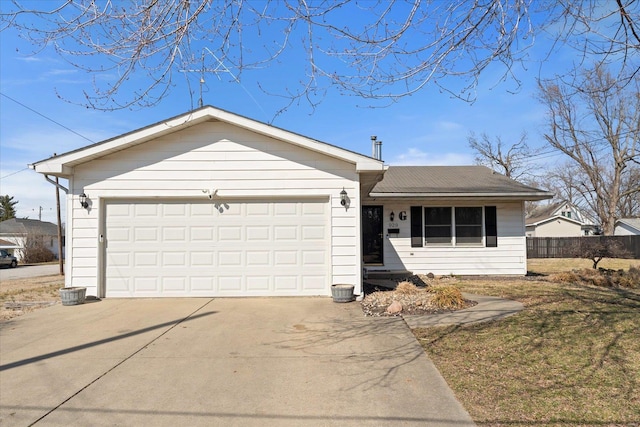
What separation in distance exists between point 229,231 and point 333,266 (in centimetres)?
236

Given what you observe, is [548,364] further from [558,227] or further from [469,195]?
[558,227]

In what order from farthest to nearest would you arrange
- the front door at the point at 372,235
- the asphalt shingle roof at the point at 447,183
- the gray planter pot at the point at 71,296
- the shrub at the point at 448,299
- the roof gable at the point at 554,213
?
1. the roof gable at the point at 554,213
2. the front door at the point at 372,235
3. the asphalt shingle roof at the point at 447,183
4. the gray planter pot at the point at 71,296
5. the shrub at the point at 448,299

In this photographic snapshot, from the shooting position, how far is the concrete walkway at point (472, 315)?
649 centimetres

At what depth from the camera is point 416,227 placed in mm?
13383

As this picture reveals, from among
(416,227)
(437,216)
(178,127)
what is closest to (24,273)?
(178,127)

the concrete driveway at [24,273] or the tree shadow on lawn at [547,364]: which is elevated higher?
the tree shadow on lawn at [547,364]

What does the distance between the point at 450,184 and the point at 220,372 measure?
11292 mm

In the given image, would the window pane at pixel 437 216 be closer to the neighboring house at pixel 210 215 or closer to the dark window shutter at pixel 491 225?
the dark window shutter at pixel 491 225

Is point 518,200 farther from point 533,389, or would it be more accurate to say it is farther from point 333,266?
point 533,389

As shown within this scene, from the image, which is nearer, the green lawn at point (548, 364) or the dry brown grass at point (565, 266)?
the green lawn at point (548, 364)

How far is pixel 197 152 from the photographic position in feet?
29.7

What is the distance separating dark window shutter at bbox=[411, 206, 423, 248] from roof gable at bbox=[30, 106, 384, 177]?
16.6 ft

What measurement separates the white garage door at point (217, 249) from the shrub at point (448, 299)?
237cm

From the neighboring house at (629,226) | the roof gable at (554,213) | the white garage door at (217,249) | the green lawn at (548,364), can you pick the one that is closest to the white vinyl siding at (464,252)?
the white garage door at (217,249)
